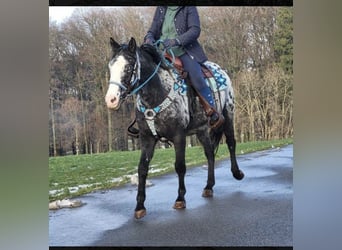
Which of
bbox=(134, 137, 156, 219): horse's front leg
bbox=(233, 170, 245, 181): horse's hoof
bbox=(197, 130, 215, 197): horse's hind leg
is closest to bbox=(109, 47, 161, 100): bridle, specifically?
bbox=(134, 137, 156, 219): horse's front leg

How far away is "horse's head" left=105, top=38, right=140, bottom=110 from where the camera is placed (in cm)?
348

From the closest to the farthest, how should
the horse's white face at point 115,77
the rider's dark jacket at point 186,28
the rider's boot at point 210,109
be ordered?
the horse's white face at point 115,77 < the rider's dark jacket at point 186,28 < the rider's boot at point 210,109

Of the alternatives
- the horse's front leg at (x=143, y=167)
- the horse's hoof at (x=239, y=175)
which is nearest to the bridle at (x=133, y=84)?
the horse's front leg at (x=143, y=167)

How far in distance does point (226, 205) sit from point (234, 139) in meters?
0.53

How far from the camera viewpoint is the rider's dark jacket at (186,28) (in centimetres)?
358

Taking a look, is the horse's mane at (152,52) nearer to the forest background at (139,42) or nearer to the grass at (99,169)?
the forest background at (139,42)

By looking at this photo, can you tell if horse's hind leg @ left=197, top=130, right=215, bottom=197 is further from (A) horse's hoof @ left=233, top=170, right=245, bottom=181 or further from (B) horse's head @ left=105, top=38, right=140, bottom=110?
(B) horse's head @ left=105, top=38, right=140, bottom=110

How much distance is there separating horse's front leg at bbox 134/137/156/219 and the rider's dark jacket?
0.79 metres

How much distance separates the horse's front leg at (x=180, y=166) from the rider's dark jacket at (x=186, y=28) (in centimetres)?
67

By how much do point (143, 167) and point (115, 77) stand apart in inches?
29.3

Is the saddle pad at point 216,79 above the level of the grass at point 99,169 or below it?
above
